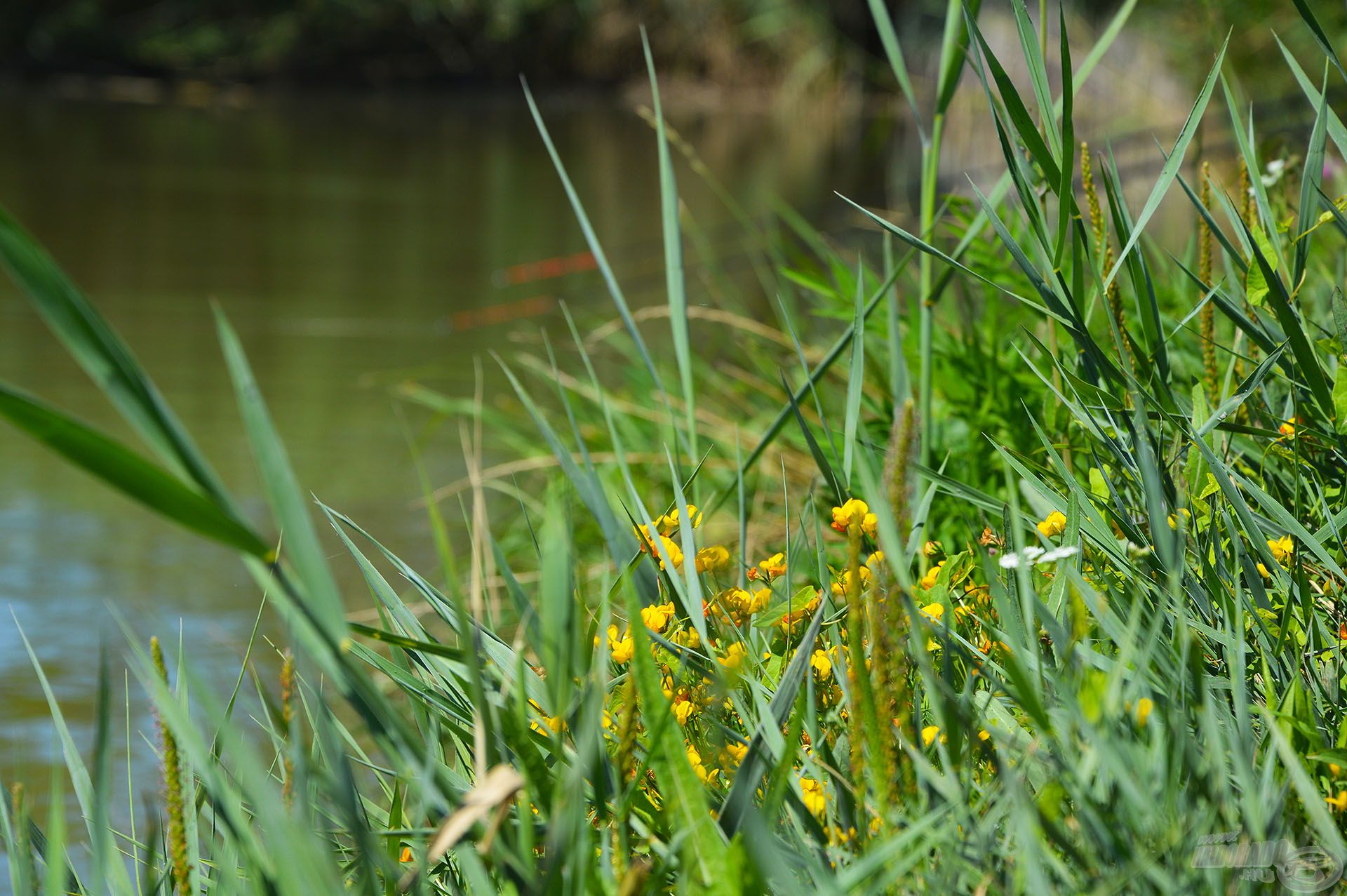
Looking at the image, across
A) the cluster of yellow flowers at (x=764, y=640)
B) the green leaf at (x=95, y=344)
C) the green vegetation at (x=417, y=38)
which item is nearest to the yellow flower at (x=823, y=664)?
the cluster of yellow flowers at (x=764, y=640)

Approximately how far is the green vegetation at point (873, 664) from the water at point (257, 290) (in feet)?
0.74

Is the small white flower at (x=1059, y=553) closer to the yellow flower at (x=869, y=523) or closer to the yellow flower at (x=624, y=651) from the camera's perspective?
the yellow flower at (x=869, y=523)

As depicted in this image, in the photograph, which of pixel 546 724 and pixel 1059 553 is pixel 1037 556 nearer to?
pixel 1059 553

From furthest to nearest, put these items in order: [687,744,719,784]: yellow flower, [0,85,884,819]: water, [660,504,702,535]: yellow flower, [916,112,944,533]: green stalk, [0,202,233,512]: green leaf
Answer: [0,85,884,819]: water
[916,112,944,533]: green stalk
[660,504,702,535]: yellow flower
[687,744,719,784]: yellow flower
[0,202,233,512]: green leaf

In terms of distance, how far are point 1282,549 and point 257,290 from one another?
3.24 m

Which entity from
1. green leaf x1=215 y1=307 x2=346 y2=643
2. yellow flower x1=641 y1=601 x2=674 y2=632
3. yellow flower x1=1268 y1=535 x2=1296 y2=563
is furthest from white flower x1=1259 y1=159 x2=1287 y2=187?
green leaf x1=215 y1=307 x2=346 y2=643

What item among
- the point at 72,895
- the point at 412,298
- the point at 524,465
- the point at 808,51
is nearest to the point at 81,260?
the point at 412,298

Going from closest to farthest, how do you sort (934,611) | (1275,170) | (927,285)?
1. (934,611)
2. (927,285)
3. (1275,170)

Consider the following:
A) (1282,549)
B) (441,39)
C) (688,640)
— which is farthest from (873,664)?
(441,39)

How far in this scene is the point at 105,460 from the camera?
451 mm

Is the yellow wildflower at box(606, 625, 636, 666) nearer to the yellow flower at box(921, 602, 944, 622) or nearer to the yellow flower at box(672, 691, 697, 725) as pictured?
the yellow flower at box(672, 691, 697, 725)

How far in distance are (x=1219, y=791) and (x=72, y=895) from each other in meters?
0.58

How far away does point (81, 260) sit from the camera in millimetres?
3873

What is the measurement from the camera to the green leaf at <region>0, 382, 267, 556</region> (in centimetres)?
45
